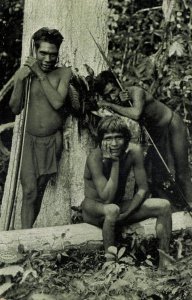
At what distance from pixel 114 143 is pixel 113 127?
4.9 inches

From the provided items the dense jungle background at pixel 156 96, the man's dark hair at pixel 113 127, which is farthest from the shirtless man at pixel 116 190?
the dense jungle background at pixel 156 96

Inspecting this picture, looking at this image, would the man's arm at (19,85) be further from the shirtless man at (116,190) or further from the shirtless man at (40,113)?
the shirtless man at (116,190)

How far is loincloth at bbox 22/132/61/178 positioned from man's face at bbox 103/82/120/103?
0.52 meters

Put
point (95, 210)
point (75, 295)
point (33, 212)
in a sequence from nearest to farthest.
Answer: point (75, 295)
point (95, 210)
point (33, 212)

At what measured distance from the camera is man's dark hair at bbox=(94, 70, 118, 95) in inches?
227

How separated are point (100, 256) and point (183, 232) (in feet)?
2.40

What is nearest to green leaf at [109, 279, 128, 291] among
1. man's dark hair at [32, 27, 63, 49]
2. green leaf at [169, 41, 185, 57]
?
man's dark hair at [32, 27, 63, 49]

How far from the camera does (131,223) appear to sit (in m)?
5.57

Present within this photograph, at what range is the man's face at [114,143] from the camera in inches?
212

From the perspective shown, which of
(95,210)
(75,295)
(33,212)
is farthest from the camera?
(33,212)

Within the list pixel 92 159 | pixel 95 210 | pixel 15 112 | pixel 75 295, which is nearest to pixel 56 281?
pixel 75 295

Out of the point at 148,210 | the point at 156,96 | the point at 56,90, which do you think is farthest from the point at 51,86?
the point at 156,96

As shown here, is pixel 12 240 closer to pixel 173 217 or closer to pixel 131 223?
pixel 131 223

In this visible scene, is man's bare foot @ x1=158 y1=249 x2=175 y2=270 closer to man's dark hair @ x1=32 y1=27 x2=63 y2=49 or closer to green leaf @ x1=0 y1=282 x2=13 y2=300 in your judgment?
green leaf @ x1=0 y1=282 x2=13 y2=300
